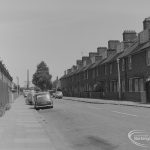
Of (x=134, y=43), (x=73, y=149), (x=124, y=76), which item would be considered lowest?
(x=73, y=149)

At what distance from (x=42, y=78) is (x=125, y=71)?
86.6 m

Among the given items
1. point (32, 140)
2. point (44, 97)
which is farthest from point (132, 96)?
point (32, 140)

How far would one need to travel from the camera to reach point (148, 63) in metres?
42.5

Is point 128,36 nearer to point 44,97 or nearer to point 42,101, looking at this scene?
point 44,97

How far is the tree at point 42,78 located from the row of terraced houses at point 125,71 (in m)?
57.4

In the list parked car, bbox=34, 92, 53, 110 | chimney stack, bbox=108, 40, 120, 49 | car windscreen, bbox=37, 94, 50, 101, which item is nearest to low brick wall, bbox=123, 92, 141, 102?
parked car, bbox=34, 92, 53, 110

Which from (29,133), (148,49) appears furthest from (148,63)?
(29,133)

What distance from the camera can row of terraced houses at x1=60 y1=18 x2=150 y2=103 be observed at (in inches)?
1718

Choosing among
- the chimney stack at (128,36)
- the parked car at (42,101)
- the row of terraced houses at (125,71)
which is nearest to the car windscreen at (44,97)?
the parked car at (42,101)

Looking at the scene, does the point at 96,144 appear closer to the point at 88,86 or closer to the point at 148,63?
the point at 148,63

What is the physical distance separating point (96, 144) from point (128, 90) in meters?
38.0

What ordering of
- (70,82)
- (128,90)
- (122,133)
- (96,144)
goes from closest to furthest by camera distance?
(96,144), (122,133), (128,90), (70,82)

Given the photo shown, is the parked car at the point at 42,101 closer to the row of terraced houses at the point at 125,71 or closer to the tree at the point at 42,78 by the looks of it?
the row of terraced houses at the point at 125,71

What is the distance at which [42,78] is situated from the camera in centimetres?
13562
